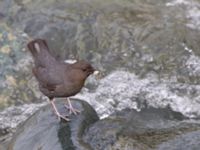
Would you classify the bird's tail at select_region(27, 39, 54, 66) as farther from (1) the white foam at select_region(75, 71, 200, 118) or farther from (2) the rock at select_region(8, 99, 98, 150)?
(1) the white foam at select_region(75, 71, 200, 118)

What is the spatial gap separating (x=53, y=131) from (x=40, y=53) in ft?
2.86

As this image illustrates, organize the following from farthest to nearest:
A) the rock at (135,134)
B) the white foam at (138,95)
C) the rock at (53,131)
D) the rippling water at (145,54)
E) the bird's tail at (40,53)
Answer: the rippling water at (145,54)
the white foam at (138,95)
the bird's tail at (40,53)
the rock at (53,131)
the rock at (135,134)

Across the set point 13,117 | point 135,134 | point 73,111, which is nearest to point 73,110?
point 73,111

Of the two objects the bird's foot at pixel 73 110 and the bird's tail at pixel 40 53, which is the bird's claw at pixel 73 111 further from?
the bird's tail at pixel 40 53

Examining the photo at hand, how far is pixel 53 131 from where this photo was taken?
5027mm

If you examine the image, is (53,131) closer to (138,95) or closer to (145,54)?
(138,95)

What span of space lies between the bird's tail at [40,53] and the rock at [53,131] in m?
0.46

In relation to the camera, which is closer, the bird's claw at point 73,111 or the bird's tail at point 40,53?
the bird's claw at point 73,111

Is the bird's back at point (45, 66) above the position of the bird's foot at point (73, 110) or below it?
above

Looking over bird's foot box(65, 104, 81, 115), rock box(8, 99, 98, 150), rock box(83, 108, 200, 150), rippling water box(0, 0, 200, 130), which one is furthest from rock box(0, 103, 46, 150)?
rock box(83, 108, 200, 150)

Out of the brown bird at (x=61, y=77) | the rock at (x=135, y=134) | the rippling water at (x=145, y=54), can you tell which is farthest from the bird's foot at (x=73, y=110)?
the rippling water at (x=145, y=54)

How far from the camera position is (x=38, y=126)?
17.0 feet

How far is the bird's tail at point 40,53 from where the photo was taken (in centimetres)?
546

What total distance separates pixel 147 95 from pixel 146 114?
13.0 inches
